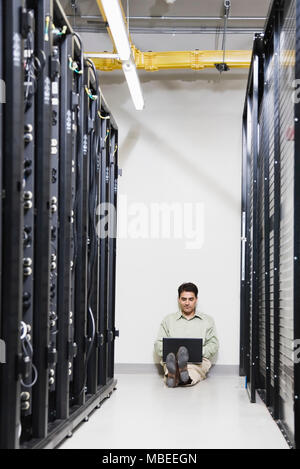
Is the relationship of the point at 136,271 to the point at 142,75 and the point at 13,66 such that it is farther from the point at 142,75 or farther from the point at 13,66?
the point at 13,66

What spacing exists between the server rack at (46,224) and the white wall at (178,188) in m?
2.31

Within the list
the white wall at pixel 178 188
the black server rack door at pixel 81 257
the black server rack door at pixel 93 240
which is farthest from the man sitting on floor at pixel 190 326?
the black server rack door at pixel 81 257

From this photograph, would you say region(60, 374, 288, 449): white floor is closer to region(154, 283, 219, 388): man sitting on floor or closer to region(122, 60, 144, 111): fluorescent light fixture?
region(154, 283, 219, 388): man sitting on floor

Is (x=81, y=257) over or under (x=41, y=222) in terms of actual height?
under

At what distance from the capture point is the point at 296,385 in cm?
345

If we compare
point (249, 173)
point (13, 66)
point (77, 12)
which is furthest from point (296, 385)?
point (77, 12)

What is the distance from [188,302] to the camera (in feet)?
24.3

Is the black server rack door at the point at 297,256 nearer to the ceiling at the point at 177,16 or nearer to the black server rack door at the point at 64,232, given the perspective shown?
the black server rack door at the point at 64,232

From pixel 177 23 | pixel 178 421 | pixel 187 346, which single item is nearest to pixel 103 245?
pixel 187 346

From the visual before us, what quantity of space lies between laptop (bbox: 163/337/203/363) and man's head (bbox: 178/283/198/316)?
66cm

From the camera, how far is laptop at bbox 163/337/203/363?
6.77m

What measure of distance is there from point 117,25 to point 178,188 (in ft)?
10.6

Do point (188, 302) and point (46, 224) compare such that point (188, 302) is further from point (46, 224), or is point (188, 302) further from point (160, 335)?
point (46, 224)

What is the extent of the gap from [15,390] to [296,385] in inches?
59.4
